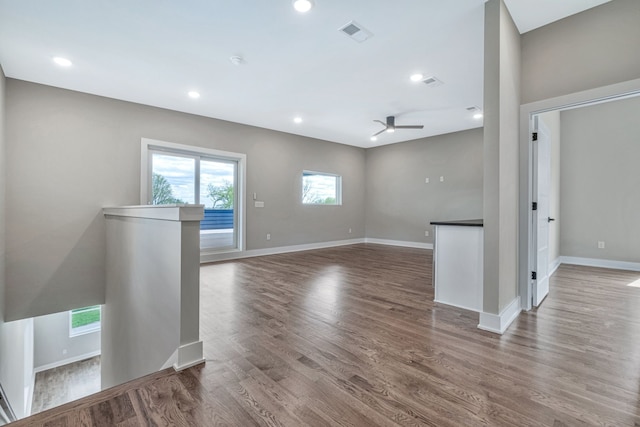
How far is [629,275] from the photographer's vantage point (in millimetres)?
4086

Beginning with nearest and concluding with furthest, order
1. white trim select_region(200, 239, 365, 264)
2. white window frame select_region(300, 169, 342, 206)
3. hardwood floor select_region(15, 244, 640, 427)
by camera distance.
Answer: hardwood floor select_region(15, 244, 640, 427) < white trim select_region(200, 239, 365, 264) < white window frame select_region(300, 169, 342, 206)

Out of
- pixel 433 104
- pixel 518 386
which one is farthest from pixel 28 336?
pixel 433 104

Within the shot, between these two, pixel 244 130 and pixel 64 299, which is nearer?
pixel 64 299

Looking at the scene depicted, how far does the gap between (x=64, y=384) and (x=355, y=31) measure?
328 inches

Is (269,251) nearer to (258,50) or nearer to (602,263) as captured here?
(258,50)

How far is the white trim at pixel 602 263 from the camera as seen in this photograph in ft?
14.6

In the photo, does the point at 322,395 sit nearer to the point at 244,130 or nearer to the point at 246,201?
the point at 246,201

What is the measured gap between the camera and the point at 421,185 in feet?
22.9

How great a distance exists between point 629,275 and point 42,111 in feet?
28.2

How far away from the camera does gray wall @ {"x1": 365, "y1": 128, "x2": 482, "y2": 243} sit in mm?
6215

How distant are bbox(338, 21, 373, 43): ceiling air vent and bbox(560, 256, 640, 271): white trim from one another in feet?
17.2

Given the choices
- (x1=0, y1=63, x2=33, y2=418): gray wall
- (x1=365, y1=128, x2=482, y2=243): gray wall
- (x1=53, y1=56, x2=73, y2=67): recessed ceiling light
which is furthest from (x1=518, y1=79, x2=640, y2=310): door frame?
(x1=0, y1=63, x2=33, y2=418): gray wall

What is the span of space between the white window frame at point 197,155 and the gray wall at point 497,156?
4434 millimetres

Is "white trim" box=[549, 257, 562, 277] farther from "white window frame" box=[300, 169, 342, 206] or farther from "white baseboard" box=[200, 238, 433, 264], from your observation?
"white window frame" box=[300, 169, 342, 206]
